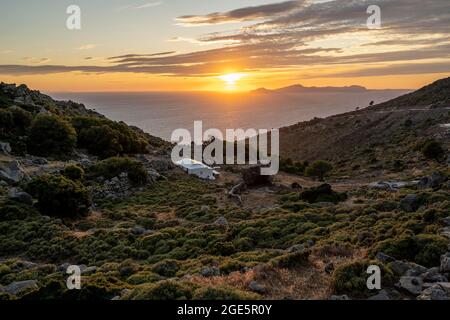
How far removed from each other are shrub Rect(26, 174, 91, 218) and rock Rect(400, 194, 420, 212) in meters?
21.7

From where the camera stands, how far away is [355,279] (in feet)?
40.3

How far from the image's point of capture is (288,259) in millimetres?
15195

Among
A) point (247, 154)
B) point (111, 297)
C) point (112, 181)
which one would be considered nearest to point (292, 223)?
point (111, 297)

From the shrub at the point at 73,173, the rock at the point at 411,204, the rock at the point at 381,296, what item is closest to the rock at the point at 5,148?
the shrub at the point at 73,173

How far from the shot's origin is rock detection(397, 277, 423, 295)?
11859 mm

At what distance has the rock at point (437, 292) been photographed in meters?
10.7

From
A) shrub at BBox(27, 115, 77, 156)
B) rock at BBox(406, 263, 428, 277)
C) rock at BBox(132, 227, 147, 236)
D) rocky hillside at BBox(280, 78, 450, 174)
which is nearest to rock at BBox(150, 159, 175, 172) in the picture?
shrub at BBox(27, 115, 77, 156)

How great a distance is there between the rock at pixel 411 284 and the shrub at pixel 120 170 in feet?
108

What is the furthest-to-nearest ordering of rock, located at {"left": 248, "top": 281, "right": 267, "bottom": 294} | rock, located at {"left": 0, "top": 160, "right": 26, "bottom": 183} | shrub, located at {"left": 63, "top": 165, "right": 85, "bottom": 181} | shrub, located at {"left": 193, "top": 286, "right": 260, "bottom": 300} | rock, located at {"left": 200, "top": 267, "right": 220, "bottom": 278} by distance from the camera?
shrub, located at {"left": 63, "top": 165, "right": 85, "bottom": 181} < rock, located at {"left": 0, "top": 160, "right": 26, "bottom": 183} < rock, located at {"left": 200, "top": 267, "right": 220, "bottom": 278} < rock, located at {"left": 248, "top": 281, "right": 267, "bottom": 294} < shrub, located at {"left": 193, "top": 286, "right": 260, "bottom": 300}

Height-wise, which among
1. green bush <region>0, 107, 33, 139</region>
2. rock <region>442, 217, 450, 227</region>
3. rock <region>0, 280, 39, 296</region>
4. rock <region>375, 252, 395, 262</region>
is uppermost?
green bush <region>0, 107, 33, 139</region>

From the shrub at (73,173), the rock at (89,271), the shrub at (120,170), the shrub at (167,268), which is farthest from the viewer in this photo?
the shrub at (120,170)

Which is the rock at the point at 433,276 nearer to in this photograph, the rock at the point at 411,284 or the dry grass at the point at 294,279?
the rock at the point at 411,284

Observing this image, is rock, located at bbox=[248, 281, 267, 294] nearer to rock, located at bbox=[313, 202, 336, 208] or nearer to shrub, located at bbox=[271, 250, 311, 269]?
shrub, located at bbox=[271, 250, 311, 269]
